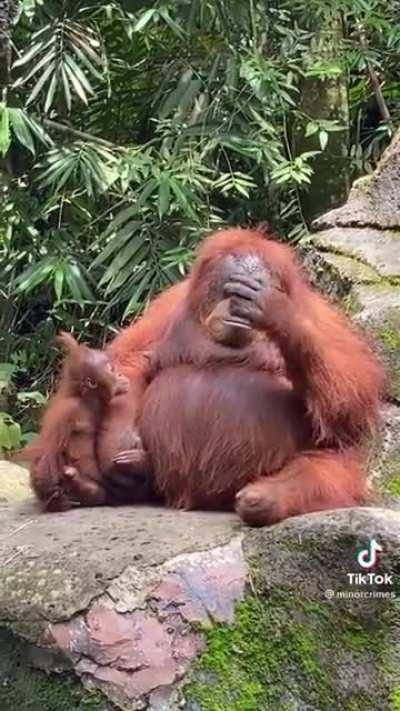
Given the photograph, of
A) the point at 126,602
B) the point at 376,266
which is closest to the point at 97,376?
the point at 126,602

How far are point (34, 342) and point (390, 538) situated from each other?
3.25m

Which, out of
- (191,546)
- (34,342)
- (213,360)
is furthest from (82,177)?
(191,546)

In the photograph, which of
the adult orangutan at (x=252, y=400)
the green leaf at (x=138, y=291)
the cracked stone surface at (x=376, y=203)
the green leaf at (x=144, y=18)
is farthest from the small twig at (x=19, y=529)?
the green leaf at (x=144, y=18)

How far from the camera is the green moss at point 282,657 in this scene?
1.92m

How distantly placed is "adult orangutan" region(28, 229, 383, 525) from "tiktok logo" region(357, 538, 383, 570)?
0.79ft

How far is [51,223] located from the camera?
4988 millimetres

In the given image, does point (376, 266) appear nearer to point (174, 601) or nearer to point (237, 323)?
point (237, 323)

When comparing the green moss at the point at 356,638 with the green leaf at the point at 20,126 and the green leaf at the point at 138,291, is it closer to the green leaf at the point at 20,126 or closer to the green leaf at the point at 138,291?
the green leaf at the point at 138,291

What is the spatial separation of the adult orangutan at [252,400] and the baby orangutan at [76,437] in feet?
0.11

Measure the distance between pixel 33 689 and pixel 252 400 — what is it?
0.72 metres

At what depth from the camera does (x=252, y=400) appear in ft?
7.68

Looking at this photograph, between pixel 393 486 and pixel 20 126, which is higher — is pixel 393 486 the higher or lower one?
the lower one

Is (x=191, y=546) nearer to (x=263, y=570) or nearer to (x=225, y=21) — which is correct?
(x=263, y=570)

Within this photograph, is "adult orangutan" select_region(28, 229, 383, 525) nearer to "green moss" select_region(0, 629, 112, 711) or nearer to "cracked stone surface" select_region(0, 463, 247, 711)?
"cracked stone surface" select_region(0, 463, 247, 711)
